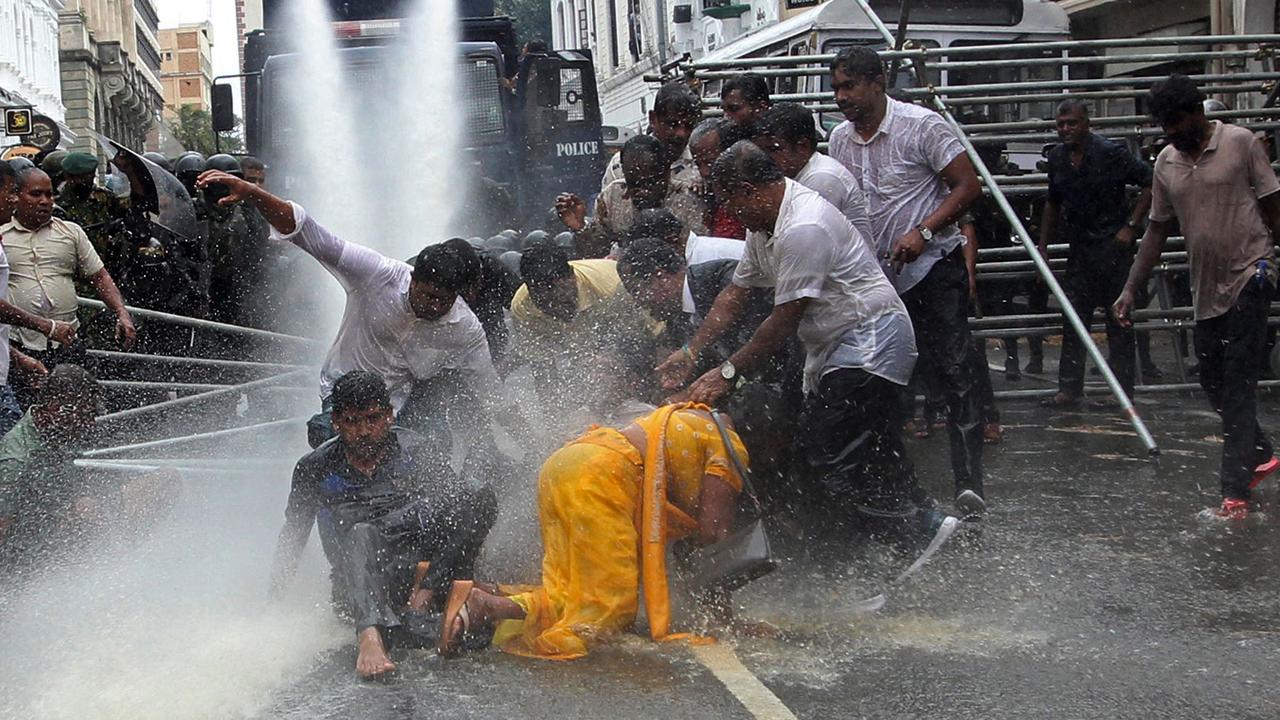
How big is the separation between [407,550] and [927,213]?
8.77 feet

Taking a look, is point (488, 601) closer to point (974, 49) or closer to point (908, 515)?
point (908, 515)

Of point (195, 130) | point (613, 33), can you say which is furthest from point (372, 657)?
point (195, 130)

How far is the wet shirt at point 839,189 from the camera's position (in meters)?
6.26

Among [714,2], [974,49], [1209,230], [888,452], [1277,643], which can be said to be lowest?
[1277,643]

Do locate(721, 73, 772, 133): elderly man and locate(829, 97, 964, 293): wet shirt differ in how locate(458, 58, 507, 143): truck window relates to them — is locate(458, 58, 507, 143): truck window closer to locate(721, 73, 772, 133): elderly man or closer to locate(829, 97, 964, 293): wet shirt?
locate(721, 73, 772, 133): elderly man

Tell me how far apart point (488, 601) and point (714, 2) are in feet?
92.1

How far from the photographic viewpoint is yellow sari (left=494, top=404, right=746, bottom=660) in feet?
16.4

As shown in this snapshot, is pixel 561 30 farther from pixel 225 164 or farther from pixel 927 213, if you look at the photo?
pixel 927 213

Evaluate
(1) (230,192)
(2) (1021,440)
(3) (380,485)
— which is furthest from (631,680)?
(2) (1021,440)

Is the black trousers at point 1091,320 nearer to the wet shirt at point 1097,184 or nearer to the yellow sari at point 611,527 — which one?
the wet shirt at point 1097,184

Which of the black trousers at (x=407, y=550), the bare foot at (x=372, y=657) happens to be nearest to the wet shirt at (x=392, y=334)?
the black trousers at (x=407, y=550)

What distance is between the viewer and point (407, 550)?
528 centimetres

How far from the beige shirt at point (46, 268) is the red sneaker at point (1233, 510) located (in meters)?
5.17

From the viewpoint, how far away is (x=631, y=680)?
4.59m
